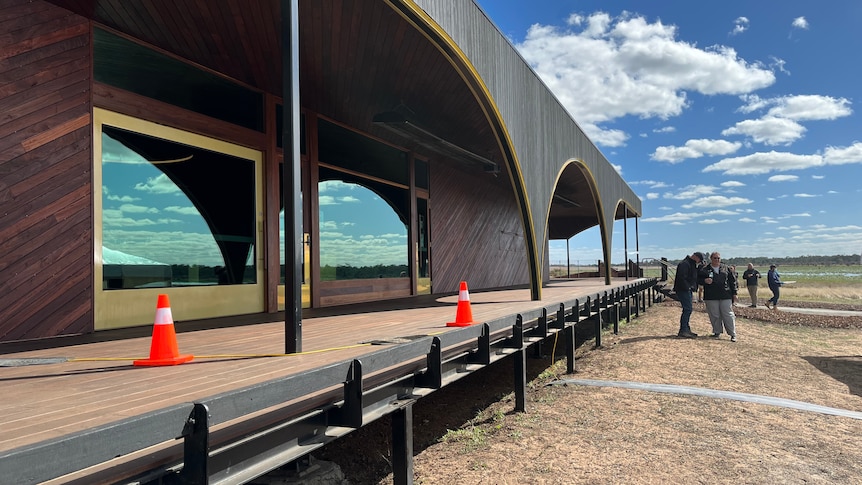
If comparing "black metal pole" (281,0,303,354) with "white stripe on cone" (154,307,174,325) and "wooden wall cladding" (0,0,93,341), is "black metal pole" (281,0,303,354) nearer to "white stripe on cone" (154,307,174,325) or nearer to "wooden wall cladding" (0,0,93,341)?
"white stripe on cone" (154,307,174,325)

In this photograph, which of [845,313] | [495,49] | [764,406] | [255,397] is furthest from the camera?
[845,313]

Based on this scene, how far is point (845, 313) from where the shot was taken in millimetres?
17047

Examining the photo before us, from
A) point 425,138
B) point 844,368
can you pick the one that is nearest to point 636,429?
point 844,368

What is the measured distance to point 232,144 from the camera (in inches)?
256

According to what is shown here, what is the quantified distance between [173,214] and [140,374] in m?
3.54

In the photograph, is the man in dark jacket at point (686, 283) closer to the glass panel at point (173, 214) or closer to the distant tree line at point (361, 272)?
the distant tree line at point (361, 272)

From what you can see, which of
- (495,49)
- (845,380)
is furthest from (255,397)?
(845,380)

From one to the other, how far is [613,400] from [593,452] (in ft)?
5.62

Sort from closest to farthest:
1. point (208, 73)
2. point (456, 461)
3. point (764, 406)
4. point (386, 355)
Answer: point (386, 355), point (456, 461), point (764, 406), point (208, 73)

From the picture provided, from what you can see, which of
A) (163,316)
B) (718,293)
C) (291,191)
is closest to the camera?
(163,316)

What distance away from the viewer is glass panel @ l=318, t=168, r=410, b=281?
8.18 m

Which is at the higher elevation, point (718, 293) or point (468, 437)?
point (718, 293)

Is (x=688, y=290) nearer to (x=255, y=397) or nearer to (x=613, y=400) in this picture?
(x=613, y=400)

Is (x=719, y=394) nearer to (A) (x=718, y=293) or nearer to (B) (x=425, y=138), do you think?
(A) (x=718, y=293)
